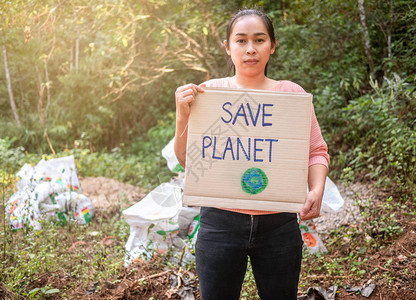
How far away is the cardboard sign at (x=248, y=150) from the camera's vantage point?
1.26 metres

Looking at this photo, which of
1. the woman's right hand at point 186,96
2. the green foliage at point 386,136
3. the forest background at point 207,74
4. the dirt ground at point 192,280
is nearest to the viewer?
the woman's right hand at point 186,96

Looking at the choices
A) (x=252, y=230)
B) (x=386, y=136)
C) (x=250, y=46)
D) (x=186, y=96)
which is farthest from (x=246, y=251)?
(x=386, y=136)

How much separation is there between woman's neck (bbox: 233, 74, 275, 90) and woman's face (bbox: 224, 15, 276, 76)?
2 centimetres

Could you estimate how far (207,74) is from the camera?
233 inches

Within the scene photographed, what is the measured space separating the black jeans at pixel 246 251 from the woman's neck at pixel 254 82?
471mm

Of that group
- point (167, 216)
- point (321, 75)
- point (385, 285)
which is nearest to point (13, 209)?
point (167, 216)

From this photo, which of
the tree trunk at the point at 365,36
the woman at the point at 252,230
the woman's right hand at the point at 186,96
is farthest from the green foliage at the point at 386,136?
the woman's right hand at the point at 186,96

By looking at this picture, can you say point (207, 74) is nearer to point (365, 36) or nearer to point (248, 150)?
point (365, 36)

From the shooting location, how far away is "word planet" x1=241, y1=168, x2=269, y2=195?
1.27 m

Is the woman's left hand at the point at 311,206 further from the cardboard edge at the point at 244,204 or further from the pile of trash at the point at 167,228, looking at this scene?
the pile of trash at the point at 167,228

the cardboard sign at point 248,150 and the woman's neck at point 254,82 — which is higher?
the woman's neck at point 254,82

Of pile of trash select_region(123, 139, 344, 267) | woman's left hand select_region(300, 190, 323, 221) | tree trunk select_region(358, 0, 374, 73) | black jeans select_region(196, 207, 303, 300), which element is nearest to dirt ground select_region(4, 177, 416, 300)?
pile of trash select_region(123, 139, 344, 267)

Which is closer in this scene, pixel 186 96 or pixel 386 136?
pixel 186 96

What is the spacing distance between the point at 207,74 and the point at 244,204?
4836 mm
